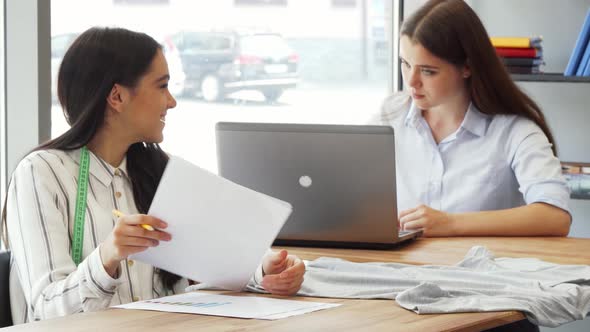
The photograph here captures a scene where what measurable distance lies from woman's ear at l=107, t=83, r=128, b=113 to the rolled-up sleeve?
120 cm

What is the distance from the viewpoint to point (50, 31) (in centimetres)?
295

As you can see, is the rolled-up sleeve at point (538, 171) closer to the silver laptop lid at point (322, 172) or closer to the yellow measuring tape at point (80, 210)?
the silver laptop lid at point (322, 172)

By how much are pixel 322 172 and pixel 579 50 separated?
186 cm

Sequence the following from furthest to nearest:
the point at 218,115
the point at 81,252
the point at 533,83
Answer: the point at 533,83
the point at 218,115
the point at 81,252

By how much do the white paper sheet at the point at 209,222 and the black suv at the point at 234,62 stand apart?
191 cm

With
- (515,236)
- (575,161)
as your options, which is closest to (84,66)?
(515,236)

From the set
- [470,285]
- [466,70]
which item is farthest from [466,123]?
[470,285]

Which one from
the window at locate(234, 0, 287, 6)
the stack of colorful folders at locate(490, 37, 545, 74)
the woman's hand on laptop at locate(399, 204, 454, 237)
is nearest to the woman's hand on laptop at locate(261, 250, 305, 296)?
the woman's hand on laptop at locate(399, 204, 454, 237)

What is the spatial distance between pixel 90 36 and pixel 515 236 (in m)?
1.24

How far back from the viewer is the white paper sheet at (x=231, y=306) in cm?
173

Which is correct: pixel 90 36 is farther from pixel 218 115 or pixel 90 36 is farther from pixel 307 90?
pixel 307 90

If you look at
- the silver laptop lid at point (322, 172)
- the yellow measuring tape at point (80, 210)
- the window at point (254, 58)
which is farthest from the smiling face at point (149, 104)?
the window at point (254, 58)

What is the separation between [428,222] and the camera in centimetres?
258

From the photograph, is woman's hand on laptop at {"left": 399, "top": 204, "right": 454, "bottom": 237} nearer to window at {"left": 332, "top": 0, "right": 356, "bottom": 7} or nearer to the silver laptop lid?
the silver laptop lid
